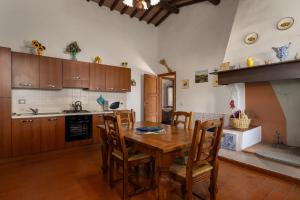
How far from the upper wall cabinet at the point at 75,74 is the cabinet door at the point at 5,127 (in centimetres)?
109

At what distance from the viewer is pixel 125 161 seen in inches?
74.5

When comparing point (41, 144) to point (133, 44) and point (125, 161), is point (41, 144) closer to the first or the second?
point (125, 161)

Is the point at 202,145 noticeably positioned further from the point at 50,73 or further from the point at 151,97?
the point at 151,97

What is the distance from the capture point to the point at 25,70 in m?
3.26

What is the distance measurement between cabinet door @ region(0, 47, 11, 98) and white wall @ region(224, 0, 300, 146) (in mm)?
4081

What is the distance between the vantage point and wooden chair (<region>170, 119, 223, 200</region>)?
151 cm

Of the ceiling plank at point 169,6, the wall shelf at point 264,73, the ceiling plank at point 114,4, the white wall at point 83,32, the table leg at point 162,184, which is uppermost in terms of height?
the ceiling plank at point 169,6

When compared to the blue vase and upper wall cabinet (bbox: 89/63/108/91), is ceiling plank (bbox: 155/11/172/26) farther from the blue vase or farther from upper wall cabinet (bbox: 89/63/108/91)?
the blue vase

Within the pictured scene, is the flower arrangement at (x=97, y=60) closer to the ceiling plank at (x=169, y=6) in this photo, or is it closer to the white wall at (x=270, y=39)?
the ceiling plank at (x=169, y=6)

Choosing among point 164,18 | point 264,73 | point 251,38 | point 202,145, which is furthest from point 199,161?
point 164,18

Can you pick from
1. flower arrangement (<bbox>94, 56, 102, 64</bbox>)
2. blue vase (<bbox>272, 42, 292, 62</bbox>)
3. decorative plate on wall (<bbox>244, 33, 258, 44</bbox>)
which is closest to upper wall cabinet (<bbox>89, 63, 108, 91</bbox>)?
flower arrangement (<bbox>94, 56, 102, 64</bbox>)

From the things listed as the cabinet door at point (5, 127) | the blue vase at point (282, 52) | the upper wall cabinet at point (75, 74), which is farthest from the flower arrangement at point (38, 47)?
the blue vase at point (282, 52)

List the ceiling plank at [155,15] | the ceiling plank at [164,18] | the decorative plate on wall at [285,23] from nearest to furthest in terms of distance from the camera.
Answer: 1. the decorative plate on wall at [285,23]
2. the ceiling plank at [155,15]
3. the ceiling plank at [164,18]

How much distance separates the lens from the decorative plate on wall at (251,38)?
303 centimetres
